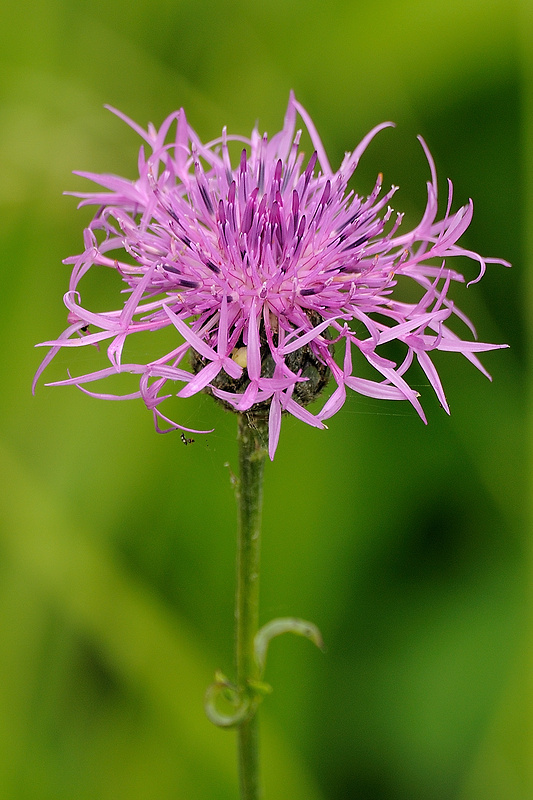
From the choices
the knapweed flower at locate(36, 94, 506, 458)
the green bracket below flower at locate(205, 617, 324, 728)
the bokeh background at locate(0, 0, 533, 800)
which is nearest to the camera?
the knapweed flower at locate(36, 94, 506, 458)

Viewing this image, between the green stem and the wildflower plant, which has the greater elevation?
the wildflower plant

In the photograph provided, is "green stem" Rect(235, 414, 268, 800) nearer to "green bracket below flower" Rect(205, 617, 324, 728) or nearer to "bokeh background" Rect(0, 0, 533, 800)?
"green bracket below flower" Rect(205, 617, 324, 728)

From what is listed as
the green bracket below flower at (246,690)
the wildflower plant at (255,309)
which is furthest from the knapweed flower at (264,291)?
the green bracket below flower at (246,690)

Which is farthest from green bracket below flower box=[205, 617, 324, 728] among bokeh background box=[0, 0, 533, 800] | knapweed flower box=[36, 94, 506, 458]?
bokeh background box=[0, 0, 533, 800]

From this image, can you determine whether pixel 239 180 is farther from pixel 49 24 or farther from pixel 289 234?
pixel 49 24

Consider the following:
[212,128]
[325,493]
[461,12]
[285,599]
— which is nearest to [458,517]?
[325,493]

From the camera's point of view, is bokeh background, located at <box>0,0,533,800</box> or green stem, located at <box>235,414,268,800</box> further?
bokeh background, located at <box>0,0,533,800</box>

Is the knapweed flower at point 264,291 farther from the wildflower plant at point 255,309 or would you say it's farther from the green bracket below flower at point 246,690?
the green bracket below flower at point 246,690

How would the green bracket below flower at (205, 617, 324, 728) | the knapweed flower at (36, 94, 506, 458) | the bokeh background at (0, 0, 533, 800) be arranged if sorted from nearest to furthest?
the knapweed flower at (36, 94, 506, 458) < the green bracket below flower at (205, 617, 324, 728) < the bokeh background at (0, 0, 533, 800)
